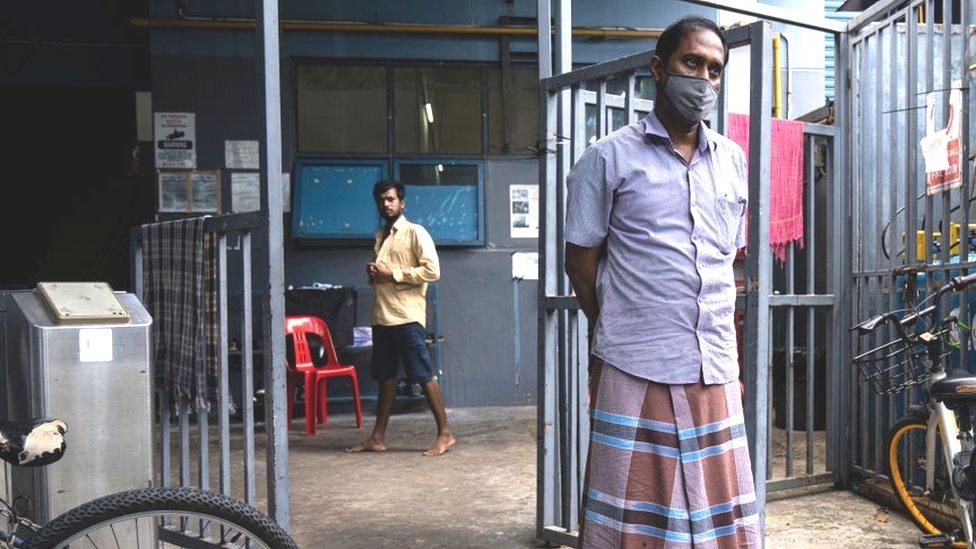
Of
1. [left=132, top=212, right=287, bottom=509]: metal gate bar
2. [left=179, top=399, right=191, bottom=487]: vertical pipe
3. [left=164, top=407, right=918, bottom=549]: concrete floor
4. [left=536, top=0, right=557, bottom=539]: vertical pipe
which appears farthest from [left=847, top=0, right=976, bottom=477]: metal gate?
[left=179, top=399, right=191, bottom=487]: vertical pipe

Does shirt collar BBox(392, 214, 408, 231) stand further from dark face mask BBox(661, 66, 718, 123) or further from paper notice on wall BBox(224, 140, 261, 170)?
dark face mask BBox(661, 66, 718, 123)

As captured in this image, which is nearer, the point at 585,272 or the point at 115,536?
the point at 115,536

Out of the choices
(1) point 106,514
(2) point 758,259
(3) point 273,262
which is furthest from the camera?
(3) point 273,262

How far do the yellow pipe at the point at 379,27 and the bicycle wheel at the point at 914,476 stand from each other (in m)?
5.15

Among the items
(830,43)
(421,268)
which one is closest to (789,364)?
(421,268)

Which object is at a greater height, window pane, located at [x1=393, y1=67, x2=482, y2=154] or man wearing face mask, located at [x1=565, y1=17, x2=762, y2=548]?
window pane, located at [x1=393, y1=67, x2=482, y2=154]

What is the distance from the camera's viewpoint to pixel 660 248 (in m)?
2.47

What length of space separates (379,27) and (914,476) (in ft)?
19.3

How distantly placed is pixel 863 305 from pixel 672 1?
15.3ft

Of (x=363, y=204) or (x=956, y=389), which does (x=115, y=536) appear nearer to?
(x=956, y=389)

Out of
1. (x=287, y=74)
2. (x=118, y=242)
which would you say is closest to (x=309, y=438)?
(x=287, y=74)

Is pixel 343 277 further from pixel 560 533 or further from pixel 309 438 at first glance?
pixel 560 533

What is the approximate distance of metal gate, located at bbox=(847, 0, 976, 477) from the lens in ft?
14.8

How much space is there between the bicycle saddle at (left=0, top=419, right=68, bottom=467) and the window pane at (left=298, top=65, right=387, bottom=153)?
616cm
